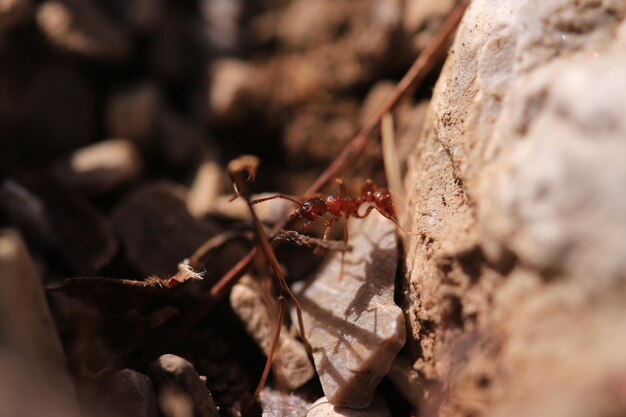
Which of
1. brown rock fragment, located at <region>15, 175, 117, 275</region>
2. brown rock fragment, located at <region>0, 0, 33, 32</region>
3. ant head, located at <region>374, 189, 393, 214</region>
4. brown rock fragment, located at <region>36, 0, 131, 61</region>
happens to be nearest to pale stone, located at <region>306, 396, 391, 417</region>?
ant head, located at <region>374, 189, 393, 214</region>

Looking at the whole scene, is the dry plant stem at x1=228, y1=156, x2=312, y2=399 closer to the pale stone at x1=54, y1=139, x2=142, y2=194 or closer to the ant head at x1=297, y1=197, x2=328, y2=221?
the ant head at x1=297, y1=197, x2=328, y2=221

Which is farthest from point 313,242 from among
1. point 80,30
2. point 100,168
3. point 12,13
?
point 12,13

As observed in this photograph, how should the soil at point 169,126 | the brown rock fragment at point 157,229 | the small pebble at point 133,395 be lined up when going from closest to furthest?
the small pebble at point 133,395
the soil at point 169,126
the brown rock fragment at point 157,229

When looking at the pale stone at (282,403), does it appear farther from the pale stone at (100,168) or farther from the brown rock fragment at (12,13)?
the brown rock fragment at (12,13)

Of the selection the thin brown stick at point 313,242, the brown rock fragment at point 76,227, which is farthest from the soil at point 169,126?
the thin brown stick at point 313,242

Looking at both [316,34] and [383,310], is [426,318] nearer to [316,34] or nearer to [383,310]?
[383,310]

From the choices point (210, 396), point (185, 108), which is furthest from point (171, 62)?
point (210, 396)

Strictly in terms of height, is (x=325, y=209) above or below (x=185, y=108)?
below
